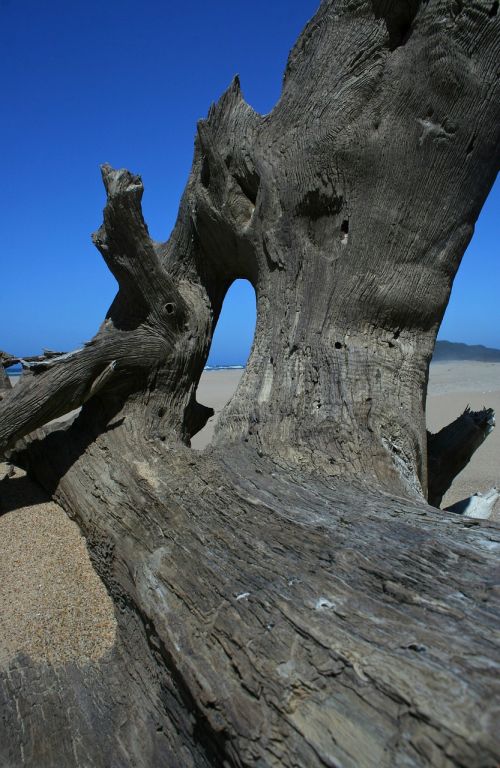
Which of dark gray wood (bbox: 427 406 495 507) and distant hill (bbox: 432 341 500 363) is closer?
dark gray wood (bbox: 427 406 495 507)

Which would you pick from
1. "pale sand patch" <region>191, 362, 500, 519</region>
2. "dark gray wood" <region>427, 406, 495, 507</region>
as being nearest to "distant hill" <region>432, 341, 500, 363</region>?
"pale sand patch" <region>191, 362, 500, 519</region>

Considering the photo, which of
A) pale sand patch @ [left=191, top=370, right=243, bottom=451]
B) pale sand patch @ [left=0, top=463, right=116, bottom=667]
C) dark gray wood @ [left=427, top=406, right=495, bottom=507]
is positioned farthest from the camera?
pale sand patch @ [left=191, top=370, right=243, bottom=451]

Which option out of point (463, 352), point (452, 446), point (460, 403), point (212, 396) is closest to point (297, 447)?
point (452, 446)

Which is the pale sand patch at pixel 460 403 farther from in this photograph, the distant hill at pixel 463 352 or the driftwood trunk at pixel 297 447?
the distant hill at pixel 463 352

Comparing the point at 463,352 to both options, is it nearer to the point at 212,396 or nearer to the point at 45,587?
the point at 212,396

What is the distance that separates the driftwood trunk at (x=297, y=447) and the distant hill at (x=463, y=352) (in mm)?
32363

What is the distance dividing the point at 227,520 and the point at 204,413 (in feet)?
6.62

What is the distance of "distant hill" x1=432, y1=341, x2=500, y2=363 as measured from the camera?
34.7 m

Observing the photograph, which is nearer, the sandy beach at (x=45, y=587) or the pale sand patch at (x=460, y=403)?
the sandy beach at (x=45, y=587)

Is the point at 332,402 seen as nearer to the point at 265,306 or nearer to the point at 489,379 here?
the point at 265,306

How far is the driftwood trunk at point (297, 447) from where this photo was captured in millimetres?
1501

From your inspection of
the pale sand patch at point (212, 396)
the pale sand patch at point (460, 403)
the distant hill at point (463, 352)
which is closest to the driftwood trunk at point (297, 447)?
the pale sand patch at point (460, 403)

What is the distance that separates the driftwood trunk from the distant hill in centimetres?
3236

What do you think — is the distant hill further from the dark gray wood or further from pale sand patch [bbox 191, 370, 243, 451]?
the dark gray wood
